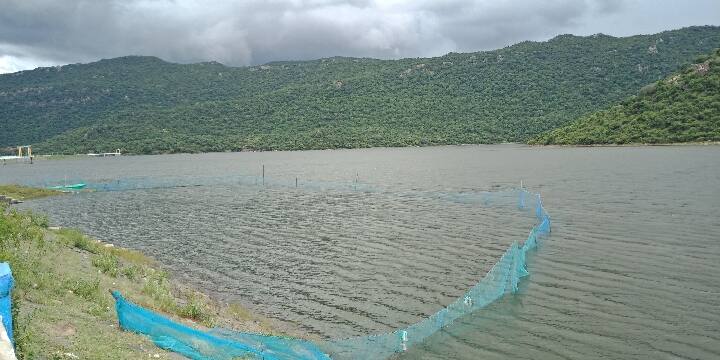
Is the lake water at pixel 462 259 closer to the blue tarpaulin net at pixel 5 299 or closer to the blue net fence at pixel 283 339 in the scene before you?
the blue net fence at pixel 283 339

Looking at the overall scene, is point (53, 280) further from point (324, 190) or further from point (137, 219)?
point (324, 190)

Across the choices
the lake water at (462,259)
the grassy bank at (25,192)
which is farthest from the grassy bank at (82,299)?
the grassy bank at (25,192)

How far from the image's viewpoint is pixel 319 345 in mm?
18500

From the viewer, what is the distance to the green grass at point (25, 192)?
3022 inches

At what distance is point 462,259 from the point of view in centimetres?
3139

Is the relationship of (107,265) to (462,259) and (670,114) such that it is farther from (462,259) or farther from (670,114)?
(670,114)

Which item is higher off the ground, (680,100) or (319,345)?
(680,100)

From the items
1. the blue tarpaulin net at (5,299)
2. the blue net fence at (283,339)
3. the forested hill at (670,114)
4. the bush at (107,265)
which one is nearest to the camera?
the blue tarpaulin net at (5,299)

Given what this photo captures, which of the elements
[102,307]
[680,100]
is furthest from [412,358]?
[680,100]

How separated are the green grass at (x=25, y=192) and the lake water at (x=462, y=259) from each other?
12227 millimetres

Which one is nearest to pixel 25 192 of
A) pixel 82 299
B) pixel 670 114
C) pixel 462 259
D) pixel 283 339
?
pixel 82 299

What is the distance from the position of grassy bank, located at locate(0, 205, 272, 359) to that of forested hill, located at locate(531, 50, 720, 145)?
12671cm

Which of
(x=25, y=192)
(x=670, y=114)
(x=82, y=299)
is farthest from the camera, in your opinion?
(x=670, y=114)

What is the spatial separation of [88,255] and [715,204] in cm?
4692
